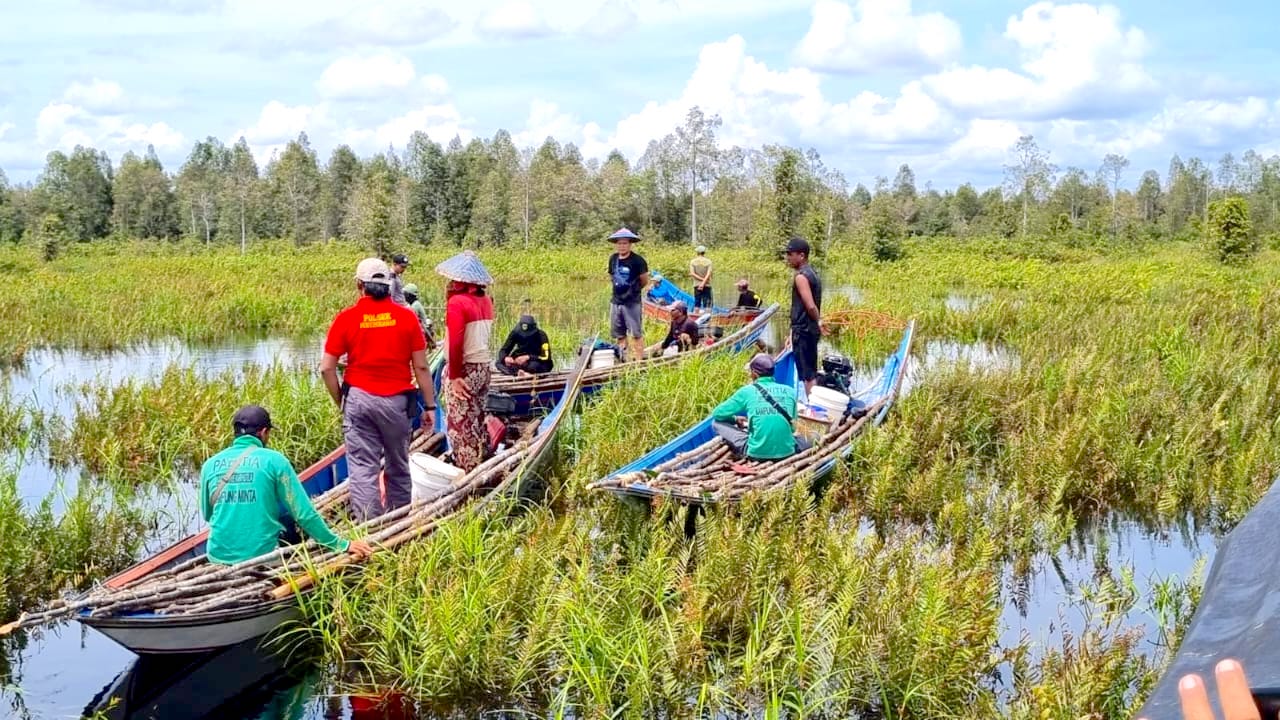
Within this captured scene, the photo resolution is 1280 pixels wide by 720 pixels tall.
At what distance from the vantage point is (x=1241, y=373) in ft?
34.6

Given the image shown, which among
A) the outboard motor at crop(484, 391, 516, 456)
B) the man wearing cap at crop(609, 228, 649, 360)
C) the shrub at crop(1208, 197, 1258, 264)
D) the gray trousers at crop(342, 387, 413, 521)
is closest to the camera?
the gray trousers at crop(342, 387, 413, 521)

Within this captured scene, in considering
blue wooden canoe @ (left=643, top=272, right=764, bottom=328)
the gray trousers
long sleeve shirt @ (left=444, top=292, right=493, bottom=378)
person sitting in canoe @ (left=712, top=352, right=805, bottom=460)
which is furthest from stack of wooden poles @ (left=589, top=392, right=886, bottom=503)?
blue wooden canoe @ (left=643, top=272, right=764, bottom=328)

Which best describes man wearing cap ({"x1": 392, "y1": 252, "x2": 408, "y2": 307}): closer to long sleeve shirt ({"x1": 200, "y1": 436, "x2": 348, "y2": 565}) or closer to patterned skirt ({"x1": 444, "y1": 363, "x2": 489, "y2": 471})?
patterned skirt ({"x1": 444, "y1": 363, "x2": 489, "y2": 471})

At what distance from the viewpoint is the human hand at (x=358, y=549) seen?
5.66 meters

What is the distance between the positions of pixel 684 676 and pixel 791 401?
3.21 metres

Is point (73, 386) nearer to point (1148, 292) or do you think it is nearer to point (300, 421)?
point (300, 421)

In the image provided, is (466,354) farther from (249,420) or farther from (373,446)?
(249,420)

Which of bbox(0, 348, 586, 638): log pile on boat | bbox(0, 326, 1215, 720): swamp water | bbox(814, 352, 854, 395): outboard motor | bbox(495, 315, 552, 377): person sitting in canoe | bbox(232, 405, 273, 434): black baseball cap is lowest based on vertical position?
bbox(0, 326, 1215, 720): swamp water

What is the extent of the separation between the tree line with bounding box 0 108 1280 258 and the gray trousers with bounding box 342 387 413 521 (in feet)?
109

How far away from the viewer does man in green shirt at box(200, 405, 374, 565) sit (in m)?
5.29

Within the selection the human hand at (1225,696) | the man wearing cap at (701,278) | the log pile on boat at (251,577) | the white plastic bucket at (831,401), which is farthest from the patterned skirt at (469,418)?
the man wearing cap at (701,278)

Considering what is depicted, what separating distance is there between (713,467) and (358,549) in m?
2.95

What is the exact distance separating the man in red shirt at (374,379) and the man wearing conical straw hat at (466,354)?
701 millimetres

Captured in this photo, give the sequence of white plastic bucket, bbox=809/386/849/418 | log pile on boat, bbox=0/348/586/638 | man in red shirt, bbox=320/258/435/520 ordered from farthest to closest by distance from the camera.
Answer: white plastic bucket, bbox=809/386/849/418, man in red shirt, bbox=320/258/435/520, log pile on boat, bbox=0/348/586/638
